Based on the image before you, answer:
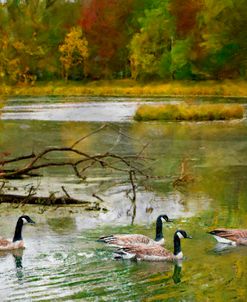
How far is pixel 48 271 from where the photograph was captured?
12406 mm

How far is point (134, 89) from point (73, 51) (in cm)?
1192

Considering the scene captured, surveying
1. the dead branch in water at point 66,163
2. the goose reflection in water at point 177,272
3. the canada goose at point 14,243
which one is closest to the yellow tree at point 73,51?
the dead branch in water at point 66,163

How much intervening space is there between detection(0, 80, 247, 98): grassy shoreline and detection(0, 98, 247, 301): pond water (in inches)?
1188

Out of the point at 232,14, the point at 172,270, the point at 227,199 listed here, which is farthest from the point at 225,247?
the point at 232,14

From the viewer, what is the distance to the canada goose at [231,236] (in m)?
13.8

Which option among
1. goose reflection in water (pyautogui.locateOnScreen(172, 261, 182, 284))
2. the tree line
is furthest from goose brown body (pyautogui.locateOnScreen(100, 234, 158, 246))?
the tree line

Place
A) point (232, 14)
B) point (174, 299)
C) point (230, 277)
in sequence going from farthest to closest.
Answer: point (232, 14), point (230, 277), point (174, 299)

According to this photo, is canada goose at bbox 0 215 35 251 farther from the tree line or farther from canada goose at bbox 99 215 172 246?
the tree line

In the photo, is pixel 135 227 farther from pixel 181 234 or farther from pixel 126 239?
pixel 181 234

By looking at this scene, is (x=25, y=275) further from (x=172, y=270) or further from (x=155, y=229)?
(x=155, y=229)

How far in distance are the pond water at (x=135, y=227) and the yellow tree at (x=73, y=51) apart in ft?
149

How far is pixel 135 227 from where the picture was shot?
606 inches

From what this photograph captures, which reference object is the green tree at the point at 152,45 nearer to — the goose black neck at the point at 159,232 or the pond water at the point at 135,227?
the pond water at the point at 135,227

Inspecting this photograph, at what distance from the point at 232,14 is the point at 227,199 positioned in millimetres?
48238
